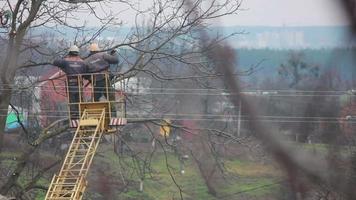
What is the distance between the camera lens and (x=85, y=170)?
28.4 feet

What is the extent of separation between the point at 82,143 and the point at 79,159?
25cm

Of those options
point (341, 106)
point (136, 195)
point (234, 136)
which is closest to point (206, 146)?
point (234, 136)

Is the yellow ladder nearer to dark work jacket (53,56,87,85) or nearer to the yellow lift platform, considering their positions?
the yellow lift platform

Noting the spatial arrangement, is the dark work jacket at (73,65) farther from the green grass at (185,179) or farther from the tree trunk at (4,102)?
the green grass at (185,179)

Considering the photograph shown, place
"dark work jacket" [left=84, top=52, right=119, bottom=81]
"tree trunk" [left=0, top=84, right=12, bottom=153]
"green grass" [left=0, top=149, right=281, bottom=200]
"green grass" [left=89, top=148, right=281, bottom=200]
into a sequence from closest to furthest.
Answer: "dark work jacket" [left=84, top=52, right=119, bottom=81] < "tree trunk" [left=0, top=84, right=12, bottom=153] < "green grass" [left=0, top=149, right=281, bottom=200] < "green grass" [left=89, top=148, right=281, bottom=200]

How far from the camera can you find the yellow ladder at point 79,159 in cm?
862

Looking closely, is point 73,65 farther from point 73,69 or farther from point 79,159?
point 79,159

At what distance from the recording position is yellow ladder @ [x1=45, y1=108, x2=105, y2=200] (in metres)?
8.62

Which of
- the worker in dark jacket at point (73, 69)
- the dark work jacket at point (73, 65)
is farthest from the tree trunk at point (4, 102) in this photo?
the dark work jacket at point (73, 65)

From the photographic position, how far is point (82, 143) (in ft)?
31.1

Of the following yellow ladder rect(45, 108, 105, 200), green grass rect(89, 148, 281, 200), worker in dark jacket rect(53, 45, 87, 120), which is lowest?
green grass rect(89, 148, 281, 200)

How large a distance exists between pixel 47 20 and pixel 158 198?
44.0ft

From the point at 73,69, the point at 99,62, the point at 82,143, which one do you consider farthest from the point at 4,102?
the point at 82,143

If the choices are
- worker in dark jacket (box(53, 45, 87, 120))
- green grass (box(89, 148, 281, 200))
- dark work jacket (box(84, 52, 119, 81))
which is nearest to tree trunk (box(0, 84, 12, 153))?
worker in dark jacket (box(53, 45, 87, 120))
